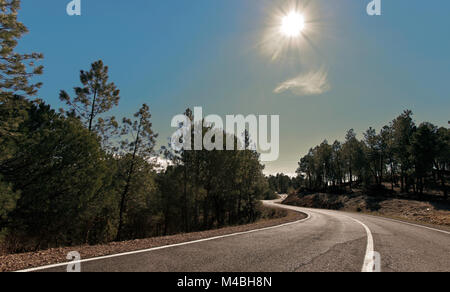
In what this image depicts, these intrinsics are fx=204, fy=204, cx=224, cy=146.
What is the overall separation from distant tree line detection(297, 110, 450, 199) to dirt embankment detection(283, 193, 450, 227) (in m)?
5.92

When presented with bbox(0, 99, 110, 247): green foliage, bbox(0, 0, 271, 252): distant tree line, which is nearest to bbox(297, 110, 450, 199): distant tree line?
bbox(0, 0, 271, 252): distant tree line

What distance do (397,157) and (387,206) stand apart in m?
13.4

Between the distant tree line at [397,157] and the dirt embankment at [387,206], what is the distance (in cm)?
592

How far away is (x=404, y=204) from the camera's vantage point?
31.5 metres

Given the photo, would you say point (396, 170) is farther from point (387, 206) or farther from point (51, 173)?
point (51, 173)

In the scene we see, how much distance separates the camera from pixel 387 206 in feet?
108

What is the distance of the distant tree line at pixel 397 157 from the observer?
34.4 meters

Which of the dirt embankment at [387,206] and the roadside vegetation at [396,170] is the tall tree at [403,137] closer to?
the roadside vegetation at [396,170]

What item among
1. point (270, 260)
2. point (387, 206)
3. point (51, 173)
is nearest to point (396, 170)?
point (387, 206)

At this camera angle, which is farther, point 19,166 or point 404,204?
point 404,204

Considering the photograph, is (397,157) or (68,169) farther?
(397,157)
